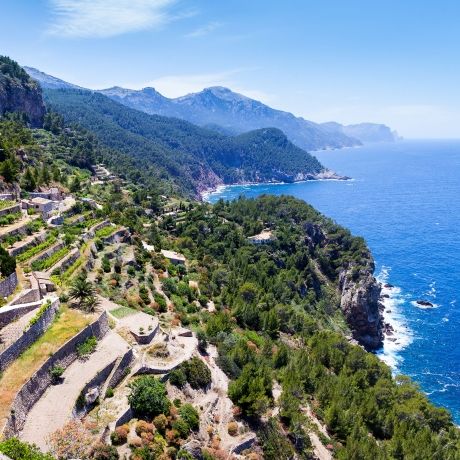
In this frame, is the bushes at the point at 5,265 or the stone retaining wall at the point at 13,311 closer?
the stone retaining wall at the point at 13,311

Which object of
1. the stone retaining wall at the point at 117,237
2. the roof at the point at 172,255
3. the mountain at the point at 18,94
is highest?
the mountain at the point at 18,94

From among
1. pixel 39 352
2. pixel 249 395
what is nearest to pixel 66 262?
pixel 39 352

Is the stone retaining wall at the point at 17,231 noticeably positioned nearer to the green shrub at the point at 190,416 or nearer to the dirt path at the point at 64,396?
the dirt path at the point at 64,396

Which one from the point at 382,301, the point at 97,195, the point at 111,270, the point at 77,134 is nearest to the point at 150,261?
the point at 111,270

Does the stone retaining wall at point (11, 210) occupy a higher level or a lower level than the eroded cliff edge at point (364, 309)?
higher

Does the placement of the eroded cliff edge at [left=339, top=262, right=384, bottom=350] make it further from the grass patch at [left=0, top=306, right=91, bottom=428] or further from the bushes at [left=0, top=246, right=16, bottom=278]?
the bushes at [left=0, top=246, right=16, bottom=278]

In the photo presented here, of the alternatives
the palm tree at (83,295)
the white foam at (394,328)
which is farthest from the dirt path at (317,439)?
the white foam at (394,328)

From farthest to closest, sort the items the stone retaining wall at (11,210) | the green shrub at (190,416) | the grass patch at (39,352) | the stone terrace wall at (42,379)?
the stone retaining wall at (11,210)
the green shrub at (190,416)
the grass patch at (39,352)
the stone terrace wall at (42,379)
